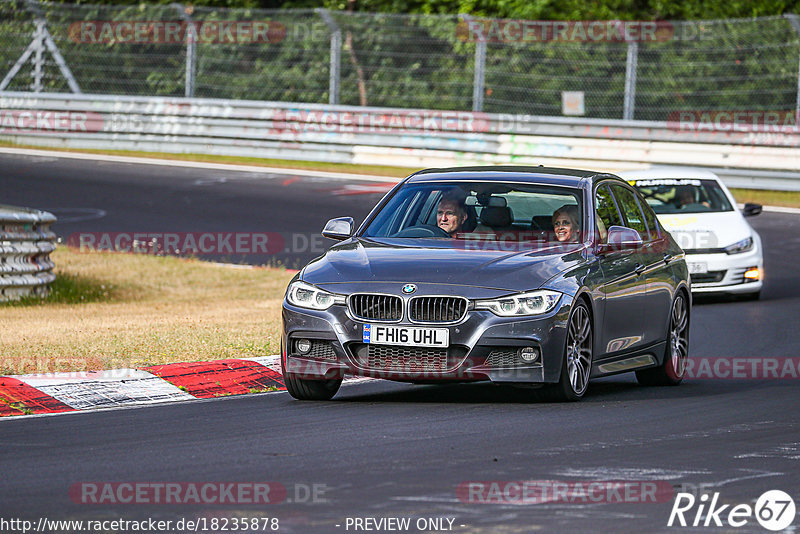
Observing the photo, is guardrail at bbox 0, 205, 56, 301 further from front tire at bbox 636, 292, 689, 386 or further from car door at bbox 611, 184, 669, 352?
front tire at bbox 636, 292, 689, 386

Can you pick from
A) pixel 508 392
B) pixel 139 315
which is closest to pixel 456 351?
pixel 508 392

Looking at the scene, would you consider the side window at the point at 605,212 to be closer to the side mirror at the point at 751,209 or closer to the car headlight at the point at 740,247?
the car headlight at the point at 740,247

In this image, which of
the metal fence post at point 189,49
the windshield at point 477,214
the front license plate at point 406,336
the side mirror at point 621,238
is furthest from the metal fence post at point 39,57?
the front license plate at point 406,336

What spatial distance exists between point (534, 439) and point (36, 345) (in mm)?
5138

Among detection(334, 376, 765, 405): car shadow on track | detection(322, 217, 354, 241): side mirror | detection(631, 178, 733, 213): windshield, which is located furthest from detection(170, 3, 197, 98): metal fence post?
detection(322, 217, 354, 241): side mirror

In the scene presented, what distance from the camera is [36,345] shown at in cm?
1159

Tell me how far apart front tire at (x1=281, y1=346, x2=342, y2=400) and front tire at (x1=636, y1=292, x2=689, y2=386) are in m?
2.64

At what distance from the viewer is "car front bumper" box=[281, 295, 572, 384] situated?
8797mm

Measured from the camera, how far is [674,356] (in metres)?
11.1

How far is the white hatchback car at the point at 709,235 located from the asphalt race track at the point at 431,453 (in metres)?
5.17

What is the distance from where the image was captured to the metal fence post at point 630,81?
87.9 ft

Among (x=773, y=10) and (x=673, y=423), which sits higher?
(x=773, y=10)

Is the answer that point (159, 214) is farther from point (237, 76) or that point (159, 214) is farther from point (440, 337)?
point (440, 337)

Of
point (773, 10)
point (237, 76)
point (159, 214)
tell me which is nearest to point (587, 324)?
point (159, 214)
